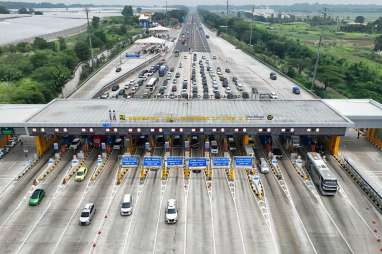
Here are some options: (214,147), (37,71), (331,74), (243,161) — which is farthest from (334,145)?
(37,71)

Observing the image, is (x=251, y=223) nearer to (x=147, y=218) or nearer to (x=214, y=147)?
(x=147, y=218)

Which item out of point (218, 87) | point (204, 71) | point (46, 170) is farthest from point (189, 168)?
point (204, 71)

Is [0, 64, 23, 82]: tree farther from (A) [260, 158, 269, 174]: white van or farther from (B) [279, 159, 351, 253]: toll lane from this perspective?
(B) [279, 159, 351, 253]: toll lane

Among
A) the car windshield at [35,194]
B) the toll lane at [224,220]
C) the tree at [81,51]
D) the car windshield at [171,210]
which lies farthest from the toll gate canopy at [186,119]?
the tree at [81,51]

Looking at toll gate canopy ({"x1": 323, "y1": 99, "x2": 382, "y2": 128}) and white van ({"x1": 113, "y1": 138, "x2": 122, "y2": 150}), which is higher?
toll gate canopy ({"x1": 323, "y1": 99, "x2": 382, "y2": 128})

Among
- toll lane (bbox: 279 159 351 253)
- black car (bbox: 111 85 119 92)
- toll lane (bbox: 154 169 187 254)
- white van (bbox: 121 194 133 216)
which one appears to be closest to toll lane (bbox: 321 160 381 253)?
toll lane (bbox: 279 159 351 253)

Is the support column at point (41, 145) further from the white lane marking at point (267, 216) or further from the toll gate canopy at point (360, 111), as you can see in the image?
the toll gate canopy at point (360, 111)
